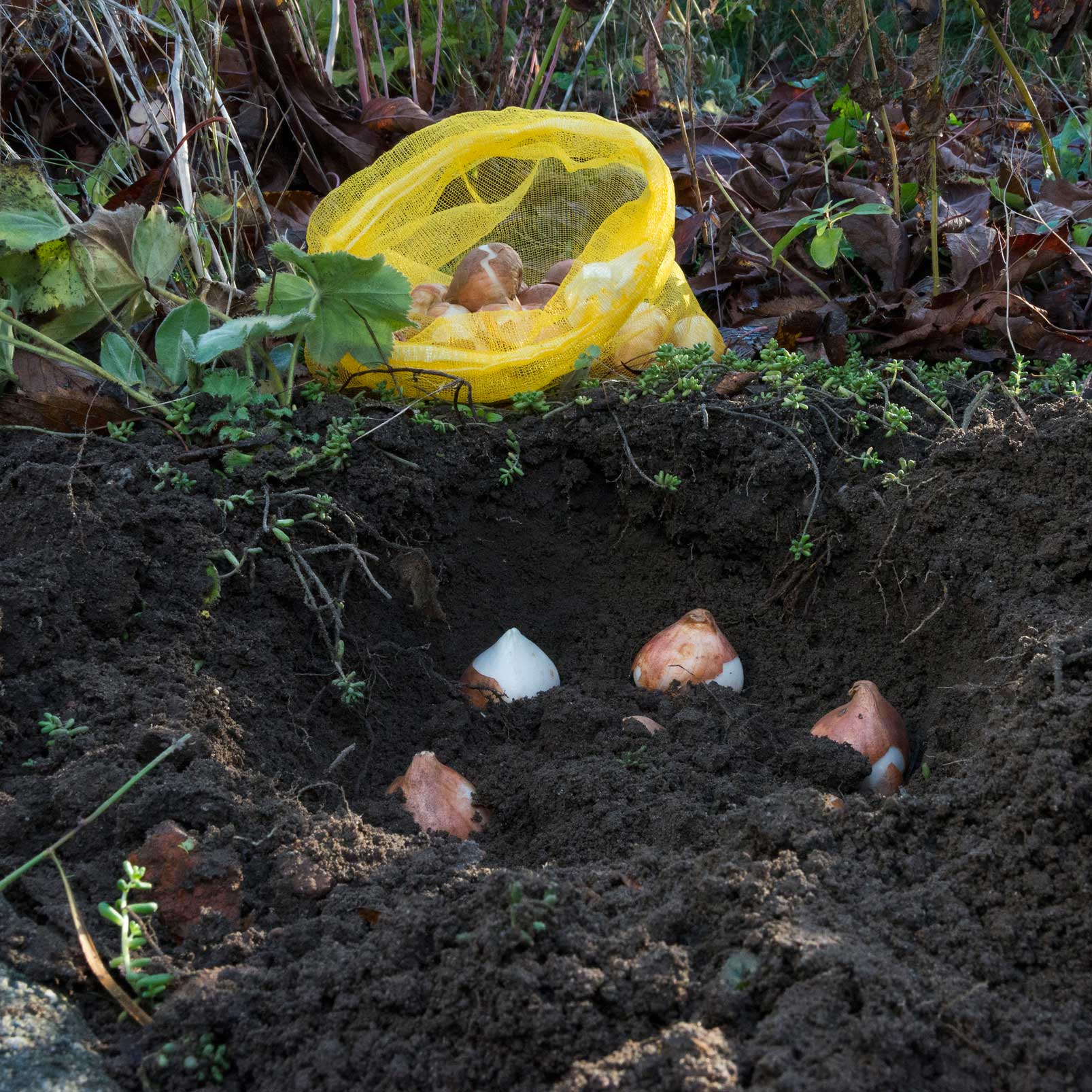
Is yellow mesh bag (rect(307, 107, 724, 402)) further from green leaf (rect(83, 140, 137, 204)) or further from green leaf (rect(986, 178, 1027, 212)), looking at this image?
green leaf (rect(986, 178, 1027, 212))

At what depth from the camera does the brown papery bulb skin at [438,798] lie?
A: 62.4 inches

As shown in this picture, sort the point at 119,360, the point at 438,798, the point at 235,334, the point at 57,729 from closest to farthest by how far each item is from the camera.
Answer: the point at 57,729 → the point at 438,798 → the point at 235,334 → the point at 119,360

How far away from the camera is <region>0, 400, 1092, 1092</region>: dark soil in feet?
3.48

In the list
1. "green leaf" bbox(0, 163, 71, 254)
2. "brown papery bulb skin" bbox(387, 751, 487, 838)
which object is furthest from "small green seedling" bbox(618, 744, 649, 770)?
"green leaf" bbox(0, 163, 71, 254)

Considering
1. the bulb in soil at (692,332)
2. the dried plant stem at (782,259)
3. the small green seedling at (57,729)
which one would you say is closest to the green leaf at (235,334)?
the small green seedling at (57,729)

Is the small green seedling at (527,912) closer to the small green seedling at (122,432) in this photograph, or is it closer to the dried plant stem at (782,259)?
the small green seedling at (122,432)

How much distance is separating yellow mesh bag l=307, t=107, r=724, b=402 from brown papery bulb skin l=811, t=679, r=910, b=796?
113cm

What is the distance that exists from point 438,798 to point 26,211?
1.50 meters

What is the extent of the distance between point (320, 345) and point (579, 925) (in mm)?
1389

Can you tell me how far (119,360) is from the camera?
2.24 m

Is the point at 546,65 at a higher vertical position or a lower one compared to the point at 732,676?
higher

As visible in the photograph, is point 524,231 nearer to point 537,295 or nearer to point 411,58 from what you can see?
point 537,295

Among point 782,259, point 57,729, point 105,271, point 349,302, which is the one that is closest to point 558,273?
point 782,259

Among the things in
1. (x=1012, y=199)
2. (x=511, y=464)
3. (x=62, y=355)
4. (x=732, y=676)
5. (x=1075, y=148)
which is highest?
(x=62, y=355)
